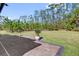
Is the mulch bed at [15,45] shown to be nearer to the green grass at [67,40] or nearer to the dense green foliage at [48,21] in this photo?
the dense green foliage at [48,21]

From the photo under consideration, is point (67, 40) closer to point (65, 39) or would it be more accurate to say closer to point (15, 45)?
point (65, 39)

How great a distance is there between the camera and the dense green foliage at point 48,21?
4.58 meters

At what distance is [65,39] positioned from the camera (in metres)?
4.55

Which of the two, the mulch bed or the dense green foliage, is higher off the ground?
the dense green foliage

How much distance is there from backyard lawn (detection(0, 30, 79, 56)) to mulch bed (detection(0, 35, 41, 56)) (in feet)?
0.23

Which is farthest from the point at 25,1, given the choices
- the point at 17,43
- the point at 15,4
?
the point at 17,43

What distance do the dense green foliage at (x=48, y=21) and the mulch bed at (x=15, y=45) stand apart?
0.34 ft

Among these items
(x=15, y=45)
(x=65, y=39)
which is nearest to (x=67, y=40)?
(x=65, y=39)

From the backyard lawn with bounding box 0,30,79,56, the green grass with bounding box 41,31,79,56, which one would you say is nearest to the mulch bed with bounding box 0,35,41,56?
the backyard lawn with bounding box 0,30,79,56

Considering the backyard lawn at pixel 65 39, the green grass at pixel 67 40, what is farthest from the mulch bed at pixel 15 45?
the green grass at pixel 67 40

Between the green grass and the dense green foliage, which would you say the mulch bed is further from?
the green grass

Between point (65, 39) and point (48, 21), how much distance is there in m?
0.29

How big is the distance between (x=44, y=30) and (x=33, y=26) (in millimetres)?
133

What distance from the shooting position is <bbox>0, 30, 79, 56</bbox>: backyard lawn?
14.9 ft
